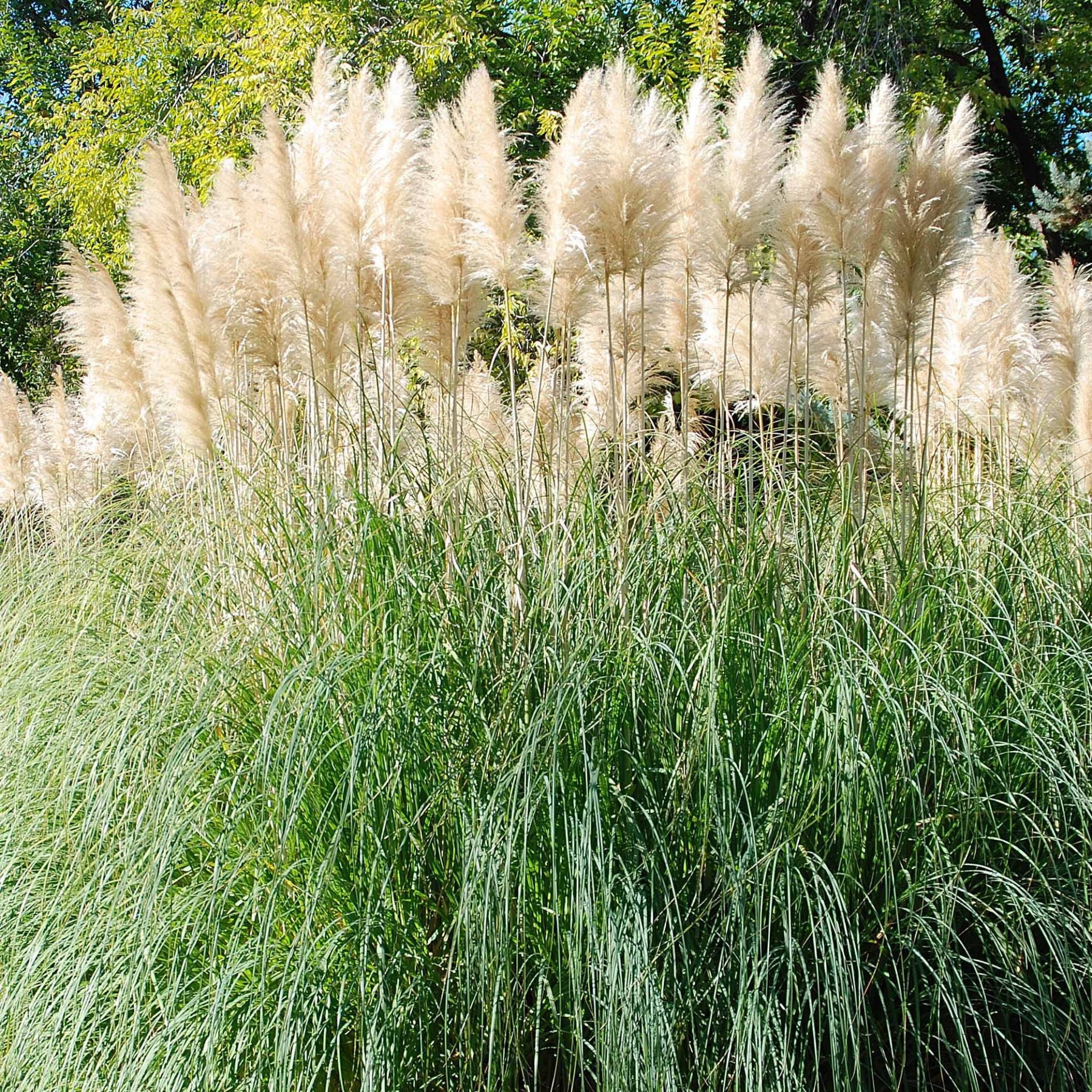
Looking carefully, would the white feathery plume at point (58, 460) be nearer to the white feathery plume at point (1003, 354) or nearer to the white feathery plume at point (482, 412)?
the white feathery plume at point (482, 412)

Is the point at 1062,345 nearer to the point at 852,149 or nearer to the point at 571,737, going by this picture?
the point at 852,149

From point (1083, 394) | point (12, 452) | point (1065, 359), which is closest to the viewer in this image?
point (1083, 394)

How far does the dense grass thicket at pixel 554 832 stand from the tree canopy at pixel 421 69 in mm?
6264

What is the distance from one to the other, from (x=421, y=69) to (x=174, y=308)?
7.32m

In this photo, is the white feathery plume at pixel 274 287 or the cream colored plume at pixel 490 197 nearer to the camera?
the cream colored plume at pixel 490 197

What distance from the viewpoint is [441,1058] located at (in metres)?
2.59

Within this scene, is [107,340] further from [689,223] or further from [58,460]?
[689,223]

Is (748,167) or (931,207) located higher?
(748,167)

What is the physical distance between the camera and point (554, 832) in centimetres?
247

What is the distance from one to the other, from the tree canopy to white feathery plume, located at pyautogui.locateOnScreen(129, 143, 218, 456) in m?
4.43

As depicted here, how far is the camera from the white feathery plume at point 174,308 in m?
4.08

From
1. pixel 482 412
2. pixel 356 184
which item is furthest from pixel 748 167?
pixel 482 412

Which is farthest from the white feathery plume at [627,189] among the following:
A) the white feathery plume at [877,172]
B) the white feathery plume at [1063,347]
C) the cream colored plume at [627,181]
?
the white feathery plume at [1063,347]

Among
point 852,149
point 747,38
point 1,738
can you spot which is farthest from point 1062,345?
point 747,38
